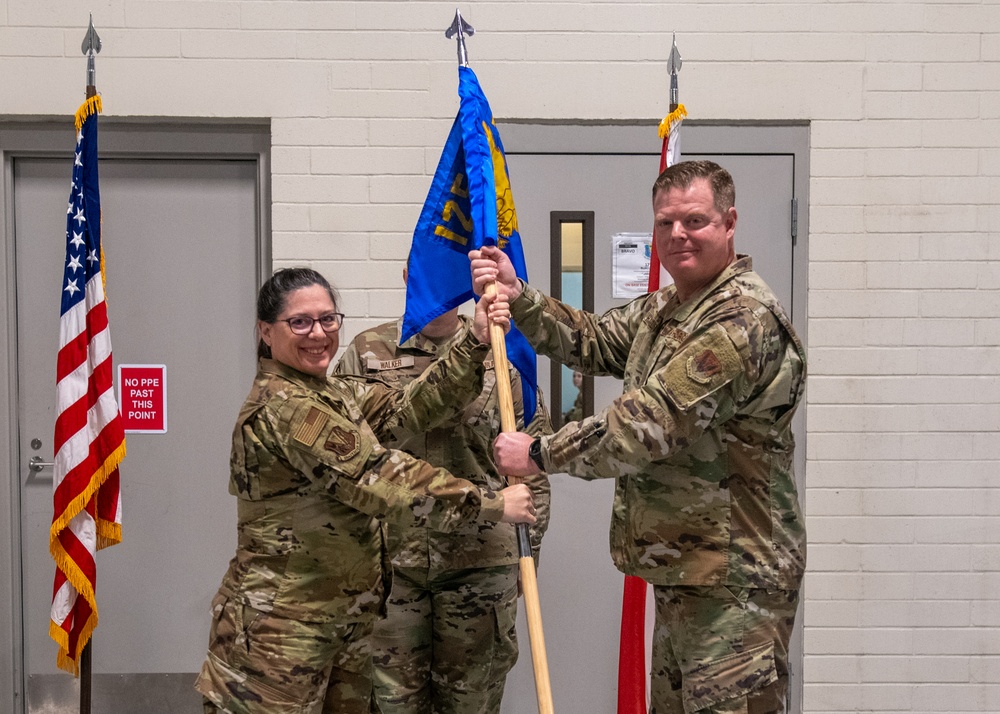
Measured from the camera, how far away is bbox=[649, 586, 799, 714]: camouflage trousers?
2.18m

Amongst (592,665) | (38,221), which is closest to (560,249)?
(592,665)

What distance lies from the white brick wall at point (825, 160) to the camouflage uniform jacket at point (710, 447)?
143 cm

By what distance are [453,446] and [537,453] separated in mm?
567

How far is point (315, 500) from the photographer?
2.23 meters

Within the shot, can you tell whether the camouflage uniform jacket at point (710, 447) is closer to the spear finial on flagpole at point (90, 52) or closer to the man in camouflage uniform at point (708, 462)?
the man in camouflage uniform at point (708, 462)

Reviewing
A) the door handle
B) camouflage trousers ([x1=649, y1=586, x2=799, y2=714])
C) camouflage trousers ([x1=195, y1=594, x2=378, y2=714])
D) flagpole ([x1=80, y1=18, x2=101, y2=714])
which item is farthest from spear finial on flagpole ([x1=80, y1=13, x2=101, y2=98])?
camouflage trousers ([x1=649, y1=586, x2=799, y2=714])

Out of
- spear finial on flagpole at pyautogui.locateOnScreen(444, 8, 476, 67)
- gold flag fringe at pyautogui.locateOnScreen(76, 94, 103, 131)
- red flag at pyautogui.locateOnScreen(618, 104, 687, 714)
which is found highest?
spear finial on flagpole at pyautogui.locateOnScreen(444, 8, 476, 67)

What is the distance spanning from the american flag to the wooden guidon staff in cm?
140

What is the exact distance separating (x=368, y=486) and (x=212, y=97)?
6.44 feet

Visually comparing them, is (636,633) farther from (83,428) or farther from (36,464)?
(36,464)

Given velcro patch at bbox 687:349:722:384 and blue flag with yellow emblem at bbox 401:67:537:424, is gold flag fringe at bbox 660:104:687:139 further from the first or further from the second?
velcro patch at bbox 687:349:722:384

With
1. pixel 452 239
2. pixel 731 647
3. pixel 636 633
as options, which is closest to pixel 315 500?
pixel 452 239

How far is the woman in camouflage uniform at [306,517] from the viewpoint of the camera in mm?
2156

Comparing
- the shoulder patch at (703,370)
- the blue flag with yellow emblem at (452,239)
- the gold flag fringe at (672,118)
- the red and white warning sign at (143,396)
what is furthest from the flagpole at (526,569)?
the red and white warning sign at (143,396)
